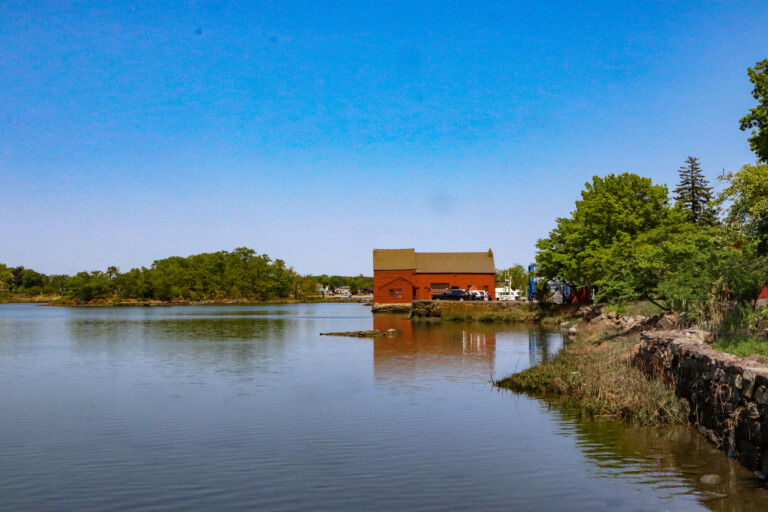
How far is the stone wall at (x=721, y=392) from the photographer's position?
11.7 m

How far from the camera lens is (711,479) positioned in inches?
462

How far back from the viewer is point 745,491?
436 inches

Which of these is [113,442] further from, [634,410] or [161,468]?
[634,410]

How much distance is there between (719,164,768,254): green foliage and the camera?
61.3 feet

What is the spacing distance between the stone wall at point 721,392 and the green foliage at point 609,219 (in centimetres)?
3770

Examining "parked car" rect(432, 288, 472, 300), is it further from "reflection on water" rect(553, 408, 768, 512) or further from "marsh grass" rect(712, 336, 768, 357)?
"reflection on water" rect(553, 408, 768, 512)

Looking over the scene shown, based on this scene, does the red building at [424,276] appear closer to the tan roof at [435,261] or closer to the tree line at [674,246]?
the tan roof at [435,261]

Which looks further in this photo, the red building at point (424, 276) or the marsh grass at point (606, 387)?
the red building at point (424, 276)

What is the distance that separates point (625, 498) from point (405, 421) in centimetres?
812

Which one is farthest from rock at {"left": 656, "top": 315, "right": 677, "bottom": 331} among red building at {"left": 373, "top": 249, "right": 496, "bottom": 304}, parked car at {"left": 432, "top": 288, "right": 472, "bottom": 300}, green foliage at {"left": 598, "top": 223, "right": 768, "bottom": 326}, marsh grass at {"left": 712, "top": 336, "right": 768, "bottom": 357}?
red building at {"left": 373, "top": 249, "right": 496, "bottom": 304}

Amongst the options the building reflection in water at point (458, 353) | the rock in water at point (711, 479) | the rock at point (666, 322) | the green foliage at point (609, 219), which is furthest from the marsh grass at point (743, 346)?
the green foliage at point (609, 219)

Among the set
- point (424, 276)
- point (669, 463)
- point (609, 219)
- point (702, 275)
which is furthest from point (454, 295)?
point (669, 463)

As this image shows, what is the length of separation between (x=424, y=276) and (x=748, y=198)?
86.4m

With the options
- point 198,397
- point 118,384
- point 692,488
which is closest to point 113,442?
point 198,397
